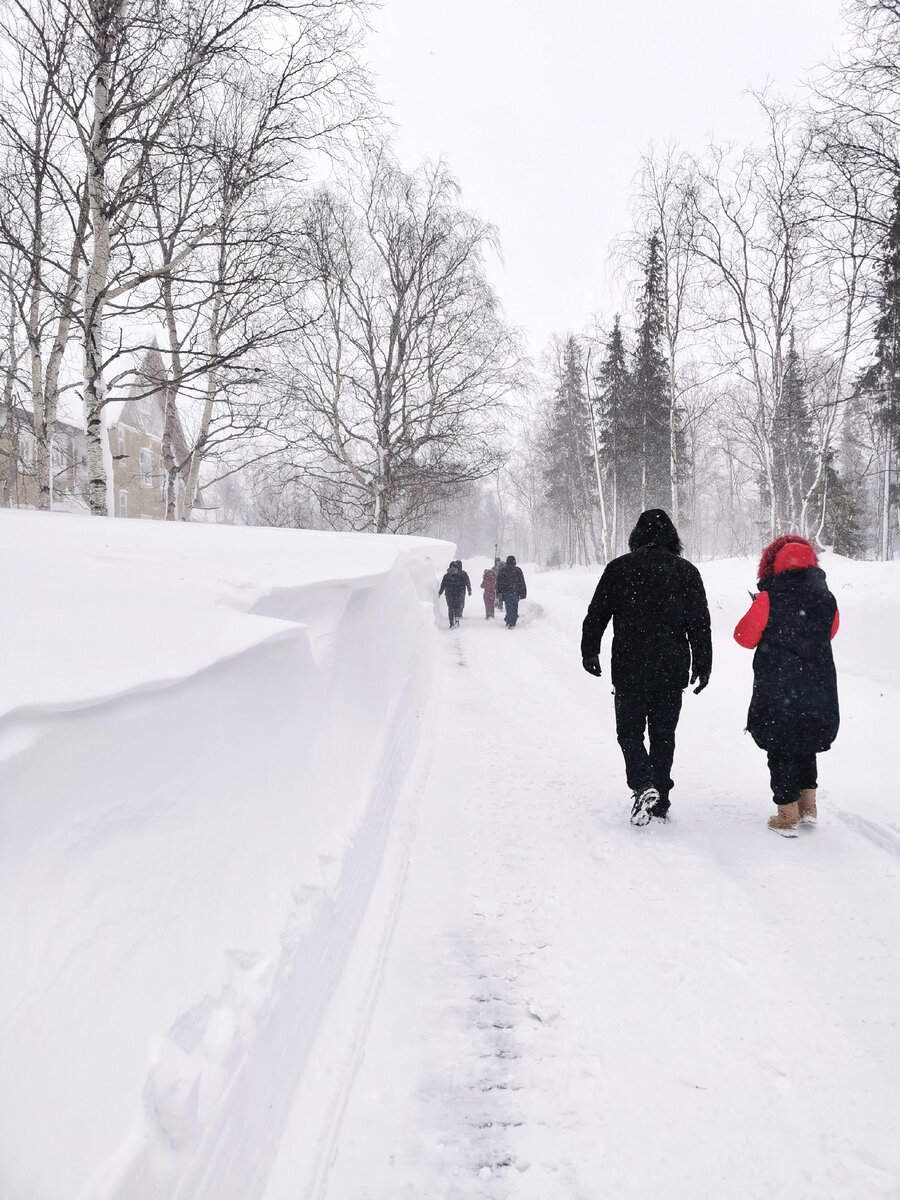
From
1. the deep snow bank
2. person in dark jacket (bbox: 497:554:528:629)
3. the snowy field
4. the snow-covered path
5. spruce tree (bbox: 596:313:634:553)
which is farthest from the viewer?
spruce tree (bbox: 596:313:634:553)

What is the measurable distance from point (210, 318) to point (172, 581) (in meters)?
9.21

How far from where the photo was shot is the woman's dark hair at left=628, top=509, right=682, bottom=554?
3.34 m

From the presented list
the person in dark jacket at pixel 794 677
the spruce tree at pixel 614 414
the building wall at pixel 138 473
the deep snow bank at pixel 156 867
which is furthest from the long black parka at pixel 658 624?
the building wall at pixel 138 473

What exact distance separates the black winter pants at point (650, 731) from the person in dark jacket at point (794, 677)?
1.53ft

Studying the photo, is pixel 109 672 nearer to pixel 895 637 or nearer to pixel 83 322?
pixel 83 322

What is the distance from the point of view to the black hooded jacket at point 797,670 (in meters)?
3.05

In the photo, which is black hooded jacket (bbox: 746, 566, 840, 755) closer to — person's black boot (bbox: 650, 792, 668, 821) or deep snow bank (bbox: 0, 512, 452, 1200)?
person's black boot (bbox: 650, 792, 668, 821)

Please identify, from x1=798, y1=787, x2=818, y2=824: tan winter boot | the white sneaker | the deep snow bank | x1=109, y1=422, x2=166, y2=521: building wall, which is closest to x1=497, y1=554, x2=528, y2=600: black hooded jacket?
the white sneaker

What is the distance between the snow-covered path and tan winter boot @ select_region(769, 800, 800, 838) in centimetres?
8

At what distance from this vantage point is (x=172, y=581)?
92.1 inches

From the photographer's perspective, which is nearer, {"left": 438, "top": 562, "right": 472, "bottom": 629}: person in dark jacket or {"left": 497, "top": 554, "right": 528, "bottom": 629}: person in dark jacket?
{"left": 438, "top": 562, "right": 472, "bottom": 629}: person in dark jacket

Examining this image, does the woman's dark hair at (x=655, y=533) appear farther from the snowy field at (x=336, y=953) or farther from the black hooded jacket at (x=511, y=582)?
the black hooded jacket at (x=511, y=582)

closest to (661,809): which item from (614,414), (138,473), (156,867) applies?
(156,867)

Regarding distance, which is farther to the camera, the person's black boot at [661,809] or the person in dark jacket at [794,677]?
the person's black boot at [661,809]
